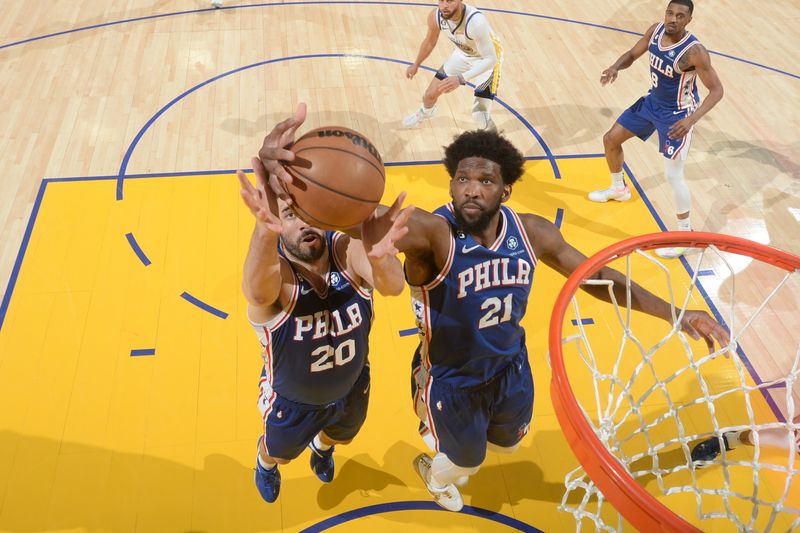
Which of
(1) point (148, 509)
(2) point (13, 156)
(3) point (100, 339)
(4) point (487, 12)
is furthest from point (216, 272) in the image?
(4) point (487, 12)

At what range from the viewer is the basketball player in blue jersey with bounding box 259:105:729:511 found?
323 cm

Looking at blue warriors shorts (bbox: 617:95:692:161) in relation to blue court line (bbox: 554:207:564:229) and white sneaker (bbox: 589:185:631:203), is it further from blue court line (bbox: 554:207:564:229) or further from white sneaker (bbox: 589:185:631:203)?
blue court line (bbox: 554:207:564:229)

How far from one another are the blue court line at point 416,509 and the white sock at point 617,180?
3.17m

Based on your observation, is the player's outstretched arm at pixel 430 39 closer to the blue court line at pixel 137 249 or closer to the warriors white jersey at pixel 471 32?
the warriors white jersey at pixel 471 32

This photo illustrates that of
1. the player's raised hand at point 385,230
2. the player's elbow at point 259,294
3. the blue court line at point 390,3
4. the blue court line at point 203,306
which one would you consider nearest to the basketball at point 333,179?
the player's raised hand at point 385,230

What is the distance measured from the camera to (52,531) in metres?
3.75

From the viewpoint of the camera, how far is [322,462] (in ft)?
13.0

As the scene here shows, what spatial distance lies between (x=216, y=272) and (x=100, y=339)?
916 millimetres

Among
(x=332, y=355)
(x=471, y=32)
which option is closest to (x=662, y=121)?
(x=471, y=32)

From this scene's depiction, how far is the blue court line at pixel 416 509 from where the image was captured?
3.89 meters

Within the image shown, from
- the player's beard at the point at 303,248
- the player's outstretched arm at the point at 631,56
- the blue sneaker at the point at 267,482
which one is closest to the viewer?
the player's beard at the point at 303,248

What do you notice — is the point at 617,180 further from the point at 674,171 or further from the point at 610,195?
the point at 674,171

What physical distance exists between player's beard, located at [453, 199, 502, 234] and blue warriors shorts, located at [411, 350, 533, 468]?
0.74 metres

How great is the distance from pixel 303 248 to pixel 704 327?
182 cm
